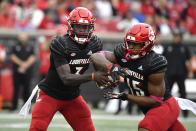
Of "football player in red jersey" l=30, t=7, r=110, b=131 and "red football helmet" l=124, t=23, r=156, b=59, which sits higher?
"red football helmet" l=124, t=23, r=156, b=59

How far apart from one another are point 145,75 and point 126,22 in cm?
813

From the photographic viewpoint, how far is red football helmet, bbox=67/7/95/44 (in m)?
5.16

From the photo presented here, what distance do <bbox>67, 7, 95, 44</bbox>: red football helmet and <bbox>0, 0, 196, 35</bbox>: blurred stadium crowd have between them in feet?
21.5

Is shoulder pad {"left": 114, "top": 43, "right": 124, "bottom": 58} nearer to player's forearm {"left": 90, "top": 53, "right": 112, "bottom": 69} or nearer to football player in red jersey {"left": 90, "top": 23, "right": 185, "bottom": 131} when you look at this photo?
football player in red jersey {"left": 90, "top": 23, "right": 185, "bottom": 131}

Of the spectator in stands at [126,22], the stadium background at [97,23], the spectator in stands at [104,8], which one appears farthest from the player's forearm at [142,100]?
the spectator in stands at [104,8]

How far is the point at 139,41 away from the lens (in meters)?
4.81

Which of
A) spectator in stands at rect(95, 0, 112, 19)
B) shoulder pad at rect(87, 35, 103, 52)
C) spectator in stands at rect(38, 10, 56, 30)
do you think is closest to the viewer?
shoulder pad at rect(87, 35, 103, 52)

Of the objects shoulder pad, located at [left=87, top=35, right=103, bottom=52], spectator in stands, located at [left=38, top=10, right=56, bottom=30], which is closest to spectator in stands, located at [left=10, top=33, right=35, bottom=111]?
spectator in stands, located at [left=38, top=10, right=56, bottom=30]

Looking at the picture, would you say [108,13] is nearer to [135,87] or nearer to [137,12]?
[137,12]

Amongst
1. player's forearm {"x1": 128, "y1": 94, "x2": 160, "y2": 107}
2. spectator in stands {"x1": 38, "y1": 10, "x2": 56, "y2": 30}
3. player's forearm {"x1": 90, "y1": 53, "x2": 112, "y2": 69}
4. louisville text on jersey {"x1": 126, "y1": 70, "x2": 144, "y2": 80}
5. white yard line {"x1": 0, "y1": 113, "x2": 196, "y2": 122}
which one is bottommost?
white yard line {"x1": 0, "y1": 113, "x2": 196, "y2": 122}

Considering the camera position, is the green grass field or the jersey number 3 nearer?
the jersey number 3

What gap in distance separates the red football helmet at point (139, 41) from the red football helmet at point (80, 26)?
0.54 meters

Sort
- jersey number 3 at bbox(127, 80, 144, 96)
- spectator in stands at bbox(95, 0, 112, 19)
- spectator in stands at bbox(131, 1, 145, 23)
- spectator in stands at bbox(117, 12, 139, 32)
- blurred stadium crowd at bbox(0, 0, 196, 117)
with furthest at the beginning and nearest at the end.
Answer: spectator in stands at bbox(95, 0, 112, 19)
spectator in stands at bbox(131, 1, 145, 23)
spectator in stands at bbox(117, 12, 139, 32)
blurred stadium crowd at bbox(0, 0, 196, 117)
jersey number 3 at bbox(127, 80, 144, 96)

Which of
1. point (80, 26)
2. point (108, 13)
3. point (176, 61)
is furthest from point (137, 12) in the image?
point (80, 26)
